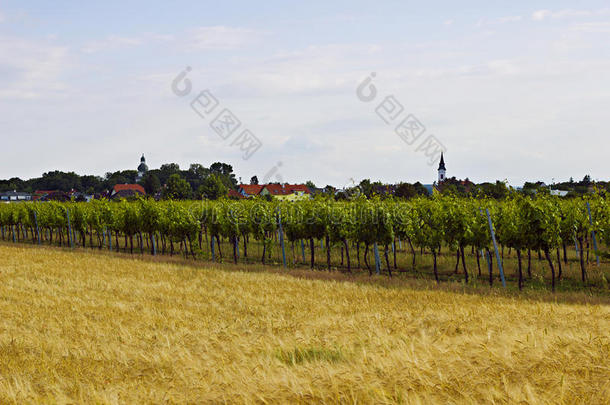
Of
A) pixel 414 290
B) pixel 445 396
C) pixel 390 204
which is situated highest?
pixel 390 204

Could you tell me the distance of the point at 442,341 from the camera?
6.59 m

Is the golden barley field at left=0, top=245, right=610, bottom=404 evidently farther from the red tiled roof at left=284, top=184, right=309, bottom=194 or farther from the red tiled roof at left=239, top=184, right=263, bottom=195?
the red tiled roof at left=284, top=184, right=309, bottom=194

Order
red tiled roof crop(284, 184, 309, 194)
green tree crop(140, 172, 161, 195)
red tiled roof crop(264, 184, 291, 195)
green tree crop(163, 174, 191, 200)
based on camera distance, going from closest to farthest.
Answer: green tree crop(163, 174, 191, 200), red tiled roof crop(264, 184, 291, 195), red tiled roof crop(284, 184, 309, 194), green tree crop(140, 172, 161, 195)

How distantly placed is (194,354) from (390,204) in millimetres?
18814

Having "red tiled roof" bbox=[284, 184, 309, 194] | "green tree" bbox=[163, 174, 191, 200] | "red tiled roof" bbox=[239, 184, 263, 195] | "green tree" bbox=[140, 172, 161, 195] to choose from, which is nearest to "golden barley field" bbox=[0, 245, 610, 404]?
"green tree" bbox=[163, 174, 191, 200]

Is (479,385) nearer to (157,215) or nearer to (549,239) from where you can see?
(549,239)

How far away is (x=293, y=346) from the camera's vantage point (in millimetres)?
7043

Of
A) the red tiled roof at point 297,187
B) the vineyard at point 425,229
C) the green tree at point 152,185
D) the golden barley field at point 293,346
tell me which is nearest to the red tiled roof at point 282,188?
the red tiled roof at point 297,187

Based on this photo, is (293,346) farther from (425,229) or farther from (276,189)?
(276,189)

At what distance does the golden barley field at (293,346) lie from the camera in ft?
15.7

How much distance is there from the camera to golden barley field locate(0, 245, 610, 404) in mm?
4781

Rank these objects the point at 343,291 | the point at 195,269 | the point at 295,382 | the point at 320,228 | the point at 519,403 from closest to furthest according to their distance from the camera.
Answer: the point at 519,403, the point at 295,382, the point at 343,291, the point at 195,269, the point at 320,228

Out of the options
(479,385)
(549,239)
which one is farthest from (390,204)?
(479,385)

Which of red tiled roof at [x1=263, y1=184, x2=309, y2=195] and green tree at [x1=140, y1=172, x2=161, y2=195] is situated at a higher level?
green tree at [x1=140, y1=172, x2=161, y2=195]
